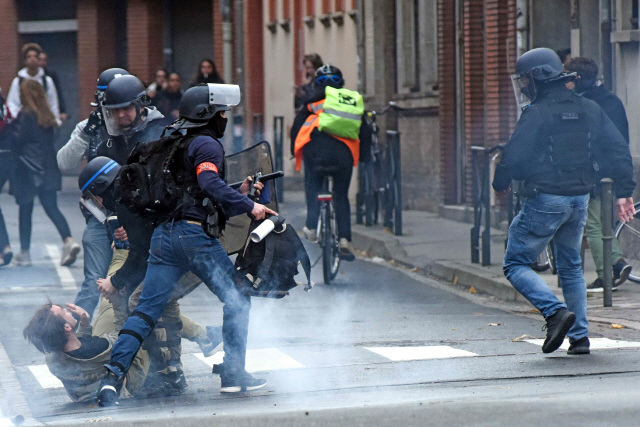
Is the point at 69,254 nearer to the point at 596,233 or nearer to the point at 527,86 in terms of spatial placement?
the point at 596,233

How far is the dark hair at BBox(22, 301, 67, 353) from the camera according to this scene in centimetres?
677

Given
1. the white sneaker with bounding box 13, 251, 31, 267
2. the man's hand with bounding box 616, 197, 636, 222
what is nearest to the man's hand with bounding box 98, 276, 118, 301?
the man's hand with bounding box 616, 197, 636, 222

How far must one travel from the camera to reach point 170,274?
6.74 metres

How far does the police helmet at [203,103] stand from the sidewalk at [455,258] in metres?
3.77

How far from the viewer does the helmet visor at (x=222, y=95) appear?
22.0 ft

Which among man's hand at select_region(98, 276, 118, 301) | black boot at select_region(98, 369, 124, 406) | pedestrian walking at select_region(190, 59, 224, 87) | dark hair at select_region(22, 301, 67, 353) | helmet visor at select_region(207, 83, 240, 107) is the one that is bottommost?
black boot at select_region(98, 369, 124, 406)

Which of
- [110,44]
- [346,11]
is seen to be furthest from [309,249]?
[110,44]

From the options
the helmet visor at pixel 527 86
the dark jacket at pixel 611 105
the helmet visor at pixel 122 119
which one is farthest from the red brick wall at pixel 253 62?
the helmet visor at pixel 122 119

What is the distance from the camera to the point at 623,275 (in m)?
10.9

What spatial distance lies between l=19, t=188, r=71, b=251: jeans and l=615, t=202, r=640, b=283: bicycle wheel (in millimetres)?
5861

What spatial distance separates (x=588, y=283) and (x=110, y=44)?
2439 centimetres

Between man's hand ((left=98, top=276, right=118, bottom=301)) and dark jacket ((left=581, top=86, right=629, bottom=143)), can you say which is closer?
man's hand ((left=98, top=276, right=118, bottom=301))

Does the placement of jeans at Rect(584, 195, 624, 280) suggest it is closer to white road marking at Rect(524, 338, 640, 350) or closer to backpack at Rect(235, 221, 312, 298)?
white road marking at Rect(524, 338, 640, 350)

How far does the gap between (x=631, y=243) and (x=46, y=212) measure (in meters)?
6.20
